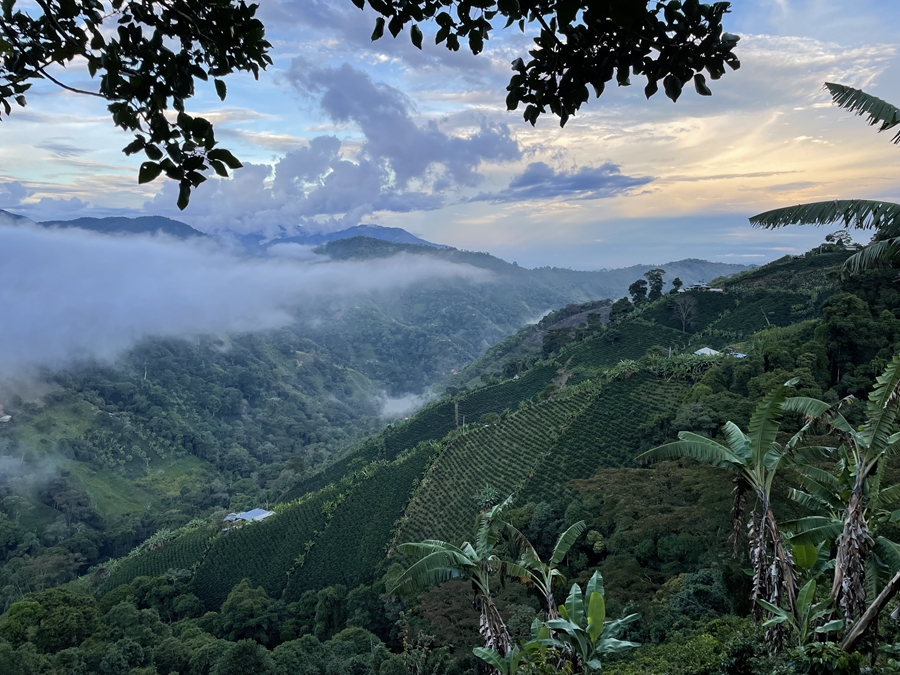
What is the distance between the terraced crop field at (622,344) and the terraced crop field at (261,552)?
20379 millimetres

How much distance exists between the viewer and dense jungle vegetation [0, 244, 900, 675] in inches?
249

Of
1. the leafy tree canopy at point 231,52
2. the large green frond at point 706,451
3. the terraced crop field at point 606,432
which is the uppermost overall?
the leafy tree canopy at point 231,52

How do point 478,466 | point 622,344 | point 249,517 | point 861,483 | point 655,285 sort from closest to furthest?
point 861,483 < point 478,466 < point 249,517 < point 622,344 < point 655,285

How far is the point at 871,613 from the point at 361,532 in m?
27.0

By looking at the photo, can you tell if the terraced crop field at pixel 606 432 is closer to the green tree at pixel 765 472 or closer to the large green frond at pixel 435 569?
the large green frond at pixel 435 569

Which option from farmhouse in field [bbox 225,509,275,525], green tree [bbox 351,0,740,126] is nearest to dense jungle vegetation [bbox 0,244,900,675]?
farmhouse in field [bbox 225,509,275,525]

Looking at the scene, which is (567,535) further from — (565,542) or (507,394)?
(507,394)

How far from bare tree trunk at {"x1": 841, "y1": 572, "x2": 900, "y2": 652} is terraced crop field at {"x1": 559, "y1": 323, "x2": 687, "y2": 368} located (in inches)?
1388

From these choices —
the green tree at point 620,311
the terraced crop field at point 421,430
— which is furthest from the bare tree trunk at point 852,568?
the green tree at point 620,311

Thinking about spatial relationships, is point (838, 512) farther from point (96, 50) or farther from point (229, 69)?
point (96, 50)

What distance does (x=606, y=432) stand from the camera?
84.0ft

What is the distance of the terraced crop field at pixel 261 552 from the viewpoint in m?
29.0

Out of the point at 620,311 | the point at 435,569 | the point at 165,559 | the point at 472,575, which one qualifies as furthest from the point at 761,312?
the point at 165,559

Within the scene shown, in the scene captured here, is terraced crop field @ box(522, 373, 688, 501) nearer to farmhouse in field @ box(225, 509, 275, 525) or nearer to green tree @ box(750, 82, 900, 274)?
green tree @ box(750, 82, 900, 274)
